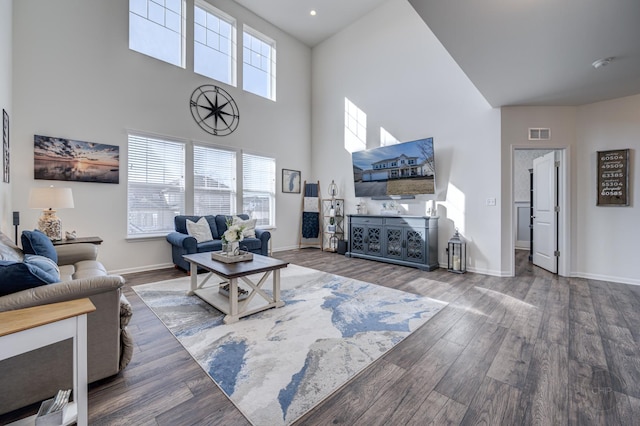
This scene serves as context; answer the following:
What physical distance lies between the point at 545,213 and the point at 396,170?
8.49 ft

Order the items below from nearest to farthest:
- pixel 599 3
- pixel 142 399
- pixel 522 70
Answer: pixel 142 399, pixel 599 3, pixel 522 70

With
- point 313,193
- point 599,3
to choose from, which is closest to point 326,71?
point 313,193

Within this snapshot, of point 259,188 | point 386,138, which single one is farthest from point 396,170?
point 259,188

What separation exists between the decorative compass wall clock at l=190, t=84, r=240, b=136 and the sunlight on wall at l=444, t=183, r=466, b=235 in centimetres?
440

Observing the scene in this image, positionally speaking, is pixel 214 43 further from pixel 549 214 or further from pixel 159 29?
pixel 549 214

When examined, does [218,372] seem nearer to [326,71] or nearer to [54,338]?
[54,338]

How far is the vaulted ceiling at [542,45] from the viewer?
2174 mm

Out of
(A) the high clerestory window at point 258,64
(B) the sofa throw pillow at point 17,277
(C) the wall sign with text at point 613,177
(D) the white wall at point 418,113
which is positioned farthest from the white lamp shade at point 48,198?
(C) the wall sign with text at point 613,177

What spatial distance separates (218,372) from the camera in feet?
5.91

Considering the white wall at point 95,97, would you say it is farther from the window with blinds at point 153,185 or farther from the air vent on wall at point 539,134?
the air vent on wall at point 539,134

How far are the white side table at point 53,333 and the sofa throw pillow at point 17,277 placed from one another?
20 centimetres

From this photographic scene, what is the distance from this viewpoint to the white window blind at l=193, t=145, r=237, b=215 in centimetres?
510

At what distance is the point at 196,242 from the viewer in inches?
162

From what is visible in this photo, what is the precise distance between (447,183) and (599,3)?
293 centimetres
